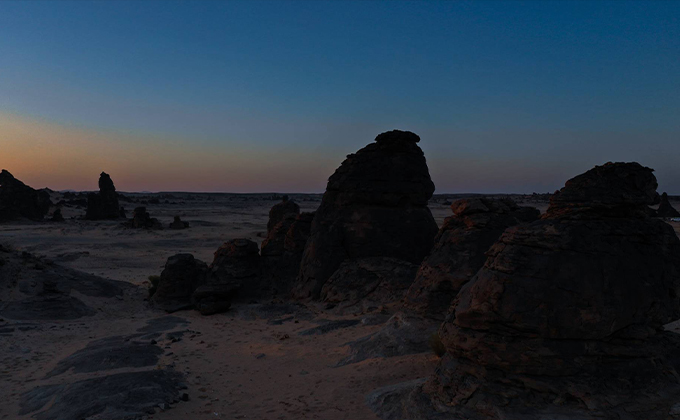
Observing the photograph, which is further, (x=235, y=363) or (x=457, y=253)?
(x=235, y=363)

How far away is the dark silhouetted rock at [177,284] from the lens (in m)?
17.5

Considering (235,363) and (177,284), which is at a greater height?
(177,284)

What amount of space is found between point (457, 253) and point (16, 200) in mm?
54411

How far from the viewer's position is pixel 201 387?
873 centimetres

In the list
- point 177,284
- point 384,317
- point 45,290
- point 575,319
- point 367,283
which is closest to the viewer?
point 575,319

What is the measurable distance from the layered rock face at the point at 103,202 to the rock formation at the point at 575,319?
54746 mm

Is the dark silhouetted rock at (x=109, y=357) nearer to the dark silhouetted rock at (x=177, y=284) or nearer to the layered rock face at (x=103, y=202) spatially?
the dark silhouetted rock at (x=177, y=284)

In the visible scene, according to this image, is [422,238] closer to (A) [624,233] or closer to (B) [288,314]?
(B) [288,314]

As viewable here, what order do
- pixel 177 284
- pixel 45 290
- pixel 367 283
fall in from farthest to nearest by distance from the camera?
pixel 177 284, pixel 45 290, pixel 367 283

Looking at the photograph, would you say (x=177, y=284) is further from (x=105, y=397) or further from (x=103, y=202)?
(x=103, y=202)

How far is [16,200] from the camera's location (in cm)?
4856

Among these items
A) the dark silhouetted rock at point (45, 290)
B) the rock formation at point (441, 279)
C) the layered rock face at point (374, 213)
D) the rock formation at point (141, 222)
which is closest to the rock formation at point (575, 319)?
the rock formation at point (441, 279)

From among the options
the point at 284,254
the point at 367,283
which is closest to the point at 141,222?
the point at 284,254

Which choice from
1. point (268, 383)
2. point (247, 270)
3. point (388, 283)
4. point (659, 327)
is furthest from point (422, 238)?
point (659, 327)
